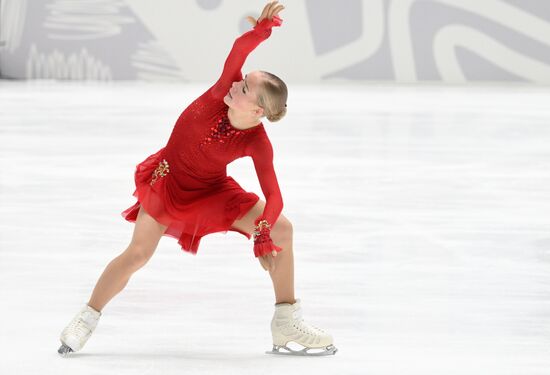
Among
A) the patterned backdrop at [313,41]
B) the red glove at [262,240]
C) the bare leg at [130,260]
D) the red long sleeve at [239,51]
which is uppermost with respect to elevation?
the patterned backdrop at [313,41]

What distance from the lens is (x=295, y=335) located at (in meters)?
2.38

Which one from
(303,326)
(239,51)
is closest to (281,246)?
(303,326)

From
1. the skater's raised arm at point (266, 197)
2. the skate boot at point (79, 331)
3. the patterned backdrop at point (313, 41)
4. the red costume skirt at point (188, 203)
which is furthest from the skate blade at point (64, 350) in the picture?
the patterned backdrop at point (313, 41)

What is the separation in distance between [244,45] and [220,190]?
1.02 ft

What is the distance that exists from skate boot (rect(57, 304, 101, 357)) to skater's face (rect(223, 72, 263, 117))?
1.70ft

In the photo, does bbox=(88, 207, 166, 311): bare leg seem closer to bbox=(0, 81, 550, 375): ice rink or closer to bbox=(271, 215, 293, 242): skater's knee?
bbox=(0, 81, 550, 375): ice rink

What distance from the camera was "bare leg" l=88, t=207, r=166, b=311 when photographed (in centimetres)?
236

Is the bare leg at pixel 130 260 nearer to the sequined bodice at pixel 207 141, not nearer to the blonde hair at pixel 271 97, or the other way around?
the sequined bodice at pixel 207 141

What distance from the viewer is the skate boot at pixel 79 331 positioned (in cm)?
228

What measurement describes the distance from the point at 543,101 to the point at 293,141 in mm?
4326

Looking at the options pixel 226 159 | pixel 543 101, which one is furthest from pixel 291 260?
pixel 543 101

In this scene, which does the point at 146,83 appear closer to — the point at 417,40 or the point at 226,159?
the point at 417,40

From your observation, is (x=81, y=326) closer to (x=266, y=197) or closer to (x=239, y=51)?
(x=266, y=197)

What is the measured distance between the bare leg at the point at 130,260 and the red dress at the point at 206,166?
27 millimetres
